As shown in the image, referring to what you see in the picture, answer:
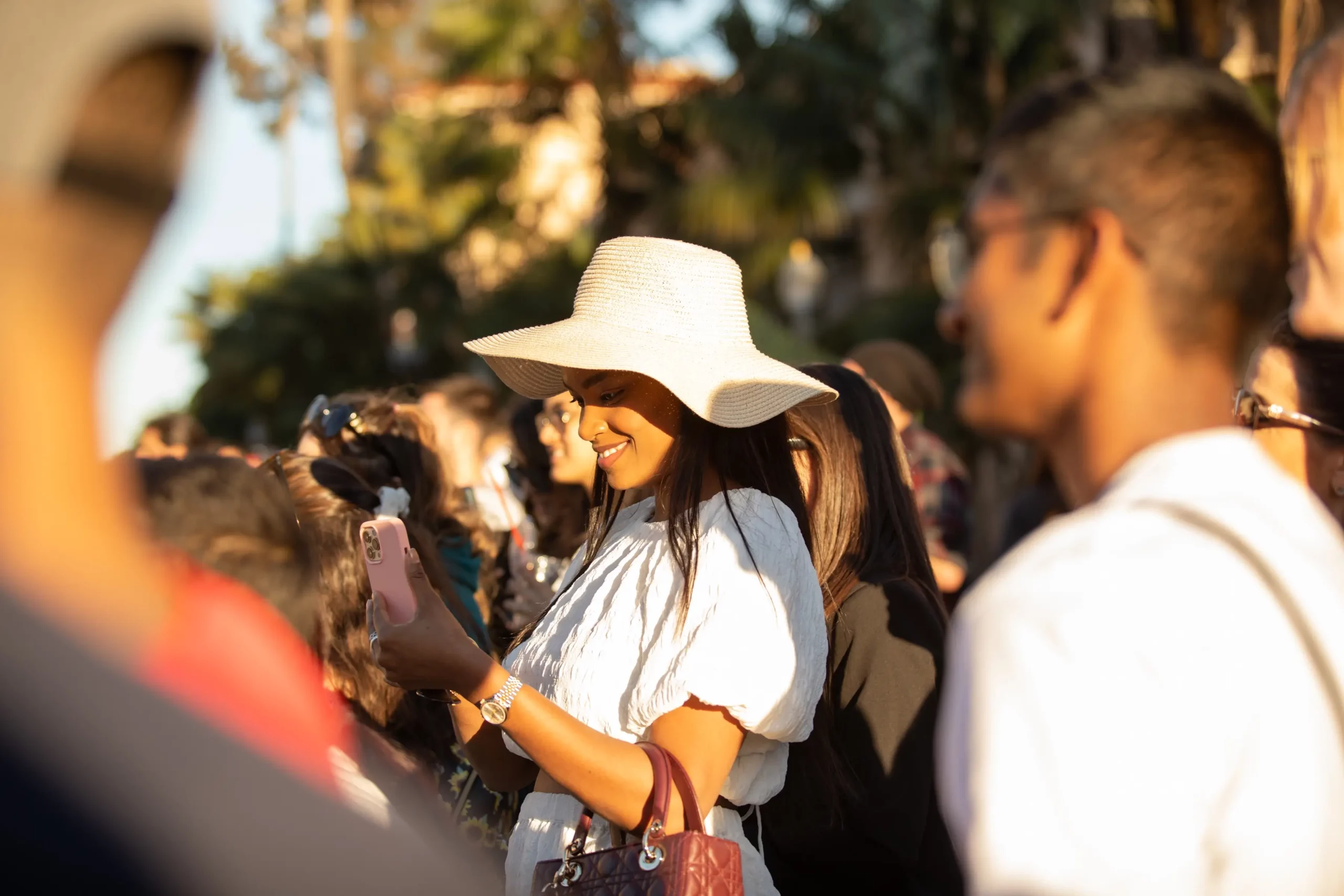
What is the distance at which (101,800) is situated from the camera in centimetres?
63

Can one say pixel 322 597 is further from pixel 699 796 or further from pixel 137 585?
pixel 137 585

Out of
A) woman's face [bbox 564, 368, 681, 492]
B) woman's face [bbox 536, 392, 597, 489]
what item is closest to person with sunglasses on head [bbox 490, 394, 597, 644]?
woman's face [bbox 536, 392, 597, 489]

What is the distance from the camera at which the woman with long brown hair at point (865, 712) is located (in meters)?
2.82

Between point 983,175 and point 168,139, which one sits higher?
point 168,139

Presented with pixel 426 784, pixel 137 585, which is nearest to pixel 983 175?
pixel 137 585

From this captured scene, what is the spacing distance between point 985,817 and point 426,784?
1982 millimetres

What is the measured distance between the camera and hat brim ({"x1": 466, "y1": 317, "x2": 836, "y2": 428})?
263 centimetres

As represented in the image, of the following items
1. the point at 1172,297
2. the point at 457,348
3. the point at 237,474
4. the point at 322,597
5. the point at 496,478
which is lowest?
the point at 457,348

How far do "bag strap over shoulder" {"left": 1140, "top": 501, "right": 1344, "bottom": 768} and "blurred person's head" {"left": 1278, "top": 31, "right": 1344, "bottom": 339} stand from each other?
0.84 meters

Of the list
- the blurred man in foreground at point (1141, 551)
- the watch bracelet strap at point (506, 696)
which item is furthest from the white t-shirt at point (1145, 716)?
the watch bracelet strap at point (506, 696)

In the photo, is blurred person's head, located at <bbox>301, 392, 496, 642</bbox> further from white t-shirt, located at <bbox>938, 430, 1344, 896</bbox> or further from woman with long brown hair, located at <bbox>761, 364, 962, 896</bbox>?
white t-shirt, located at <bbox>938, 430, 1344, 896</bbox>

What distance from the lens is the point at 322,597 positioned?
3.41 metres

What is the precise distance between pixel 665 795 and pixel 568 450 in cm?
222

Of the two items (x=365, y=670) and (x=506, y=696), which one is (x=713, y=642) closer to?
(x=506, y=696)
